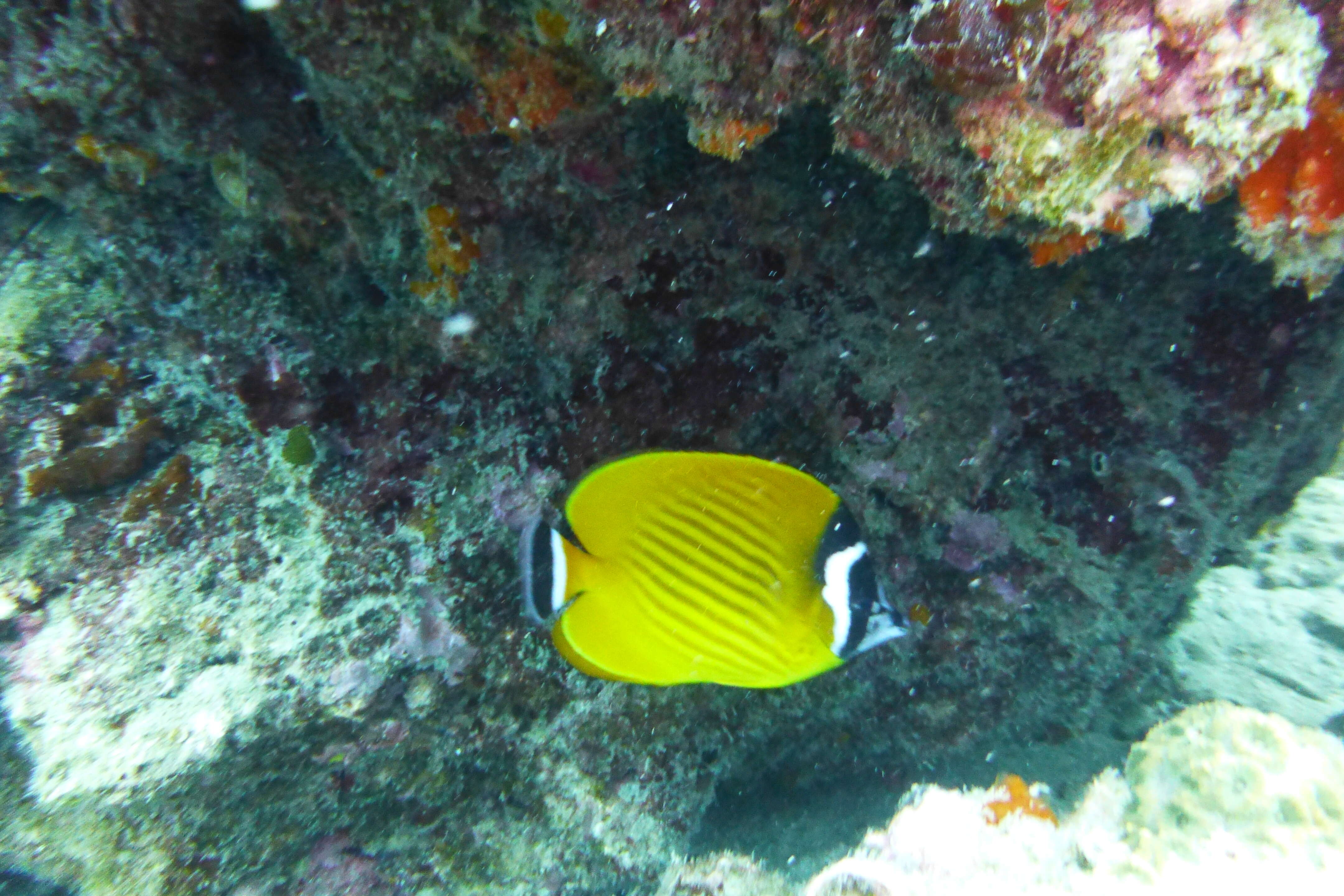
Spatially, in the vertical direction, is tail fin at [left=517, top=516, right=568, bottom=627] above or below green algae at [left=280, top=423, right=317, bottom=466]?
below

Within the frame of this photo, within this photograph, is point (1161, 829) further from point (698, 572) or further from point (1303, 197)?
point (1303, 197)

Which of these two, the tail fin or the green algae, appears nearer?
the tail fin

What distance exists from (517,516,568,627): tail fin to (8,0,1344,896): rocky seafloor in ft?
1.35

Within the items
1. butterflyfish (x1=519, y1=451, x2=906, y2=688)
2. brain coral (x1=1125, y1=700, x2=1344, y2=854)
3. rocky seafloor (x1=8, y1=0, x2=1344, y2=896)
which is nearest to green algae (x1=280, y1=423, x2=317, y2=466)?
rocky seafloor (x1=8, y1=0, x2=1344, y2=896)

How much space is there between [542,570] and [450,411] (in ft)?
2.45

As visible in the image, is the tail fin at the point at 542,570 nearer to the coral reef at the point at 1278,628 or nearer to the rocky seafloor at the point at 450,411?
the rocky seafloor at the point at 450,411

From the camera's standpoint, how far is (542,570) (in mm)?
1952

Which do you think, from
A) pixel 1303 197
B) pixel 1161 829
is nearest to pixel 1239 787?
pixel 1161 829

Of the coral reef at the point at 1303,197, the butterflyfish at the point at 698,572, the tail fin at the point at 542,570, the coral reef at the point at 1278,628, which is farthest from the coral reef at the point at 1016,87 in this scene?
the coral reef at the point at 1278,628

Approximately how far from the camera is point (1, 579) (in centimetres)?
199

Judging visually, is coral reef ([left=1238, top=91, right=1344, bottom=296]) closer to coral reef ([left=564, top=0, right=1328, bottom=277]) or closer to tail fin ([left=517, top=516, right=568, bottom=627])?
coral reef ([left=564, top=0, right=1328, bottom=277])

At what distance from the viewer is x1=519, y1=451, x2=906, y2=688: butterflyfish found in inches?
78.5

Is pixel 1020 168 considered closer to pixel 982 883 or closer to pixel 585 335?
pixel 585 335

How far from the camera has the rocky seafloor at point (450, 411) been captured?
200cm
